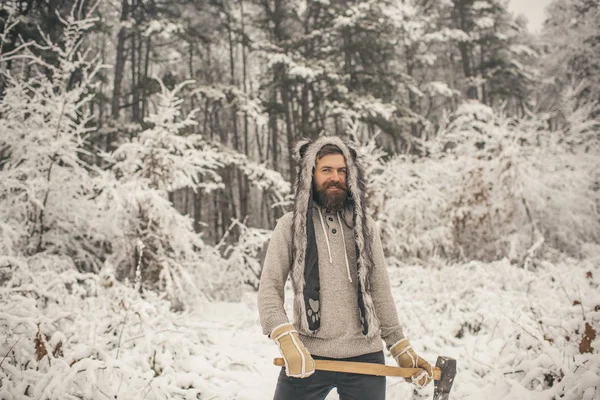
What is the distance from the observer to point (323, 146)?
88.8 inches

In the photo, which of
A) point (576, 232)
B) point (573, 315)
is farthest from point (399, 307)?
point (576, 232)

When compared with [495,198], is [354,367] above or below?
below

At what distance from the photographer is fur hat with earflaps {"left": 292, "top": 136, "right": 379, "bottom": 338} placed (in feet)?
6.41

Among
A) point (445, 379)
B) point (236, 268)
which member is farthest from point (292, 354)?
point (236, 268)

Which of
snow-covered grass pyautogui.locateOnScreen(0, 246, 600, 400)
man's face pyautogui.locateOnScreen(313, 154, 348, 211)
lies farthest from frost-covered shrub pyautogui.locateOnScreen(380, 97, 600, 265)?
man's face pyautogui.locateOnScreen(313, 154, 348, 211)

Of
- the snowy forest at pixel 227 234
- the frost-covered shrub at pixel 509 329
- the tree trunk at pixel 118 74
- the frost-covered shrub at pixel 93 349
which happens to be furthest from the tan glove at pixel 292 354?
the tree trunk at pixel 118 74

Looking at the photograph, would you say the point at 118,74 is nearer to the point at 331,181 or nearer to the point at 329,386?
the point at 331,181

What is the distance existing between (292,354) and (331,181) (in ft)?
3.28

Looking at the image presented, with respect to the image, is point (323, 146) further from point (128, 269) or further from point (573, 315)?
point (128, 269)

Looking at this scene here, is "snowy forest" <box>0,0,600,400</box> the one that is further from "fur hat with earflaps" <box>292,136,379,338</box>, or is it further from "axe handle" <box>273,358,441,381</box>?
"axe handle" <box>273,358,441,381</box>

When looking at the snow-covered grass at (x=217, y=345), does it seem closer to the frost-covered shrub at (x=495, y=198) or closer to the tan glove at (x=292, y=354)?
the tan glove at (x=292, y=354)

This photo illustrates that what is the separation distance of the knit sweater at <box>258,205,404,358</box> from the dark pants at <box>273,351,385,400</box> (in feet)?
0.39

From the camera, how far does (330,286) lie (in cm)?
202

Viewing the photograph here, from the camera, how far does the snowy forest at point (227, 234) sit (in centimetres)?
353
